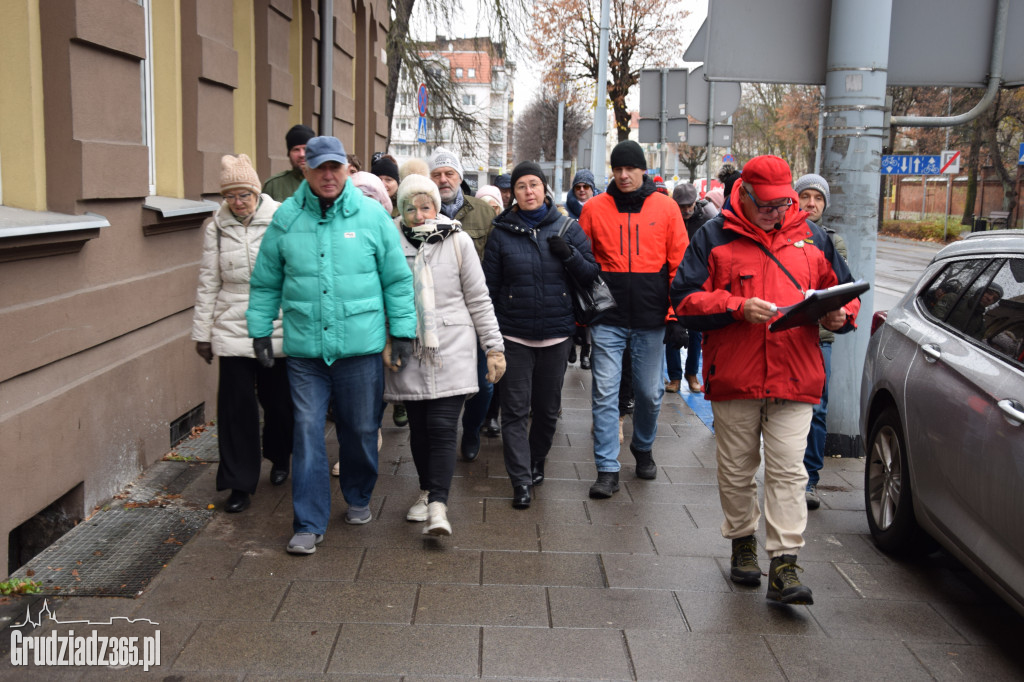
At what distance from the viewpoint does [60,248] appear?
4973 mm

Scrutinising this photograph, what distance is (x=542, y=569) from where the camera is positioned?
4.79 meters

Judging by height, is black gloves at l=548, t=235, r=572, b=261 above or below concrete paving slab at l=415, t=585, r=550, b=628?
above

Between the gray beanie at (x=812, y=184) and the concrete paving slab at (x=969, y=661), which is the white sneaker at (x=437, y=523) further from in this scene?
the gray beanie at (x=812, y=184)

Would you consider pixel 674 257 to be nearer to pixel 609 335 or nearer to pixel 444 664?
pixel 609 335

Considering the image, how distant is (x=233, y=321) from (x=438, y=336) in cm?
113

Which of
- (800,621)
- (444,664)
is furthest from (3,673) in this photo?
(800,621)

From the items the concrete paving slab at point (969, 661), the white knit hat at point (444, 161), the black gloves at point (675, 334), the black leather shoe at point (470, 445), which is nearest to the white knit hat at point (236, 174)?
the white knit hat at point (444, 161)

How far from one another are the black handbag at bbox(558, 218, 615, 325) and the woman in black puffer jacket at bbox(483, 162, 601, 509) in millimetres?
48

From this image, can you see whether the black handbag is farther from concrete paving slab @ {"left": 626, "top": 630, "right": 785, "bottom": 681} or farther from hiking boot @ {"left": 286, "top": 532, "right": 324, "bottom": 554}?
concrete paving slab @ {"left": 626, "top": 630, "right": 785, "bottom": 681}

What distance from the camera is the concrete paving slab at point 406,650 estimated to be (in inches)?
145

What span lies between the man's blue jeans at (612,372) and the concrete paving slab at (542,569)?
122 centimetres

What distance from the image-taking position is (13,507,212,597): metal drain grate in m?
4.37

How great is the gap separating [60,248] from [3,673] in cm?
218

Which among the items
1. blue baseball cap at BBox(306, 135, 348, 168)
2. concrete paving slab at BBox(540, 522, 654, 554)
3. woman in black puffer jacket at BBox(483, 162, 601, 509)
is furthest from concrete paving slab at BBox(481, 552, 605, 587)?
blue baseball cap at BBox(306, 135, 348, 168)
